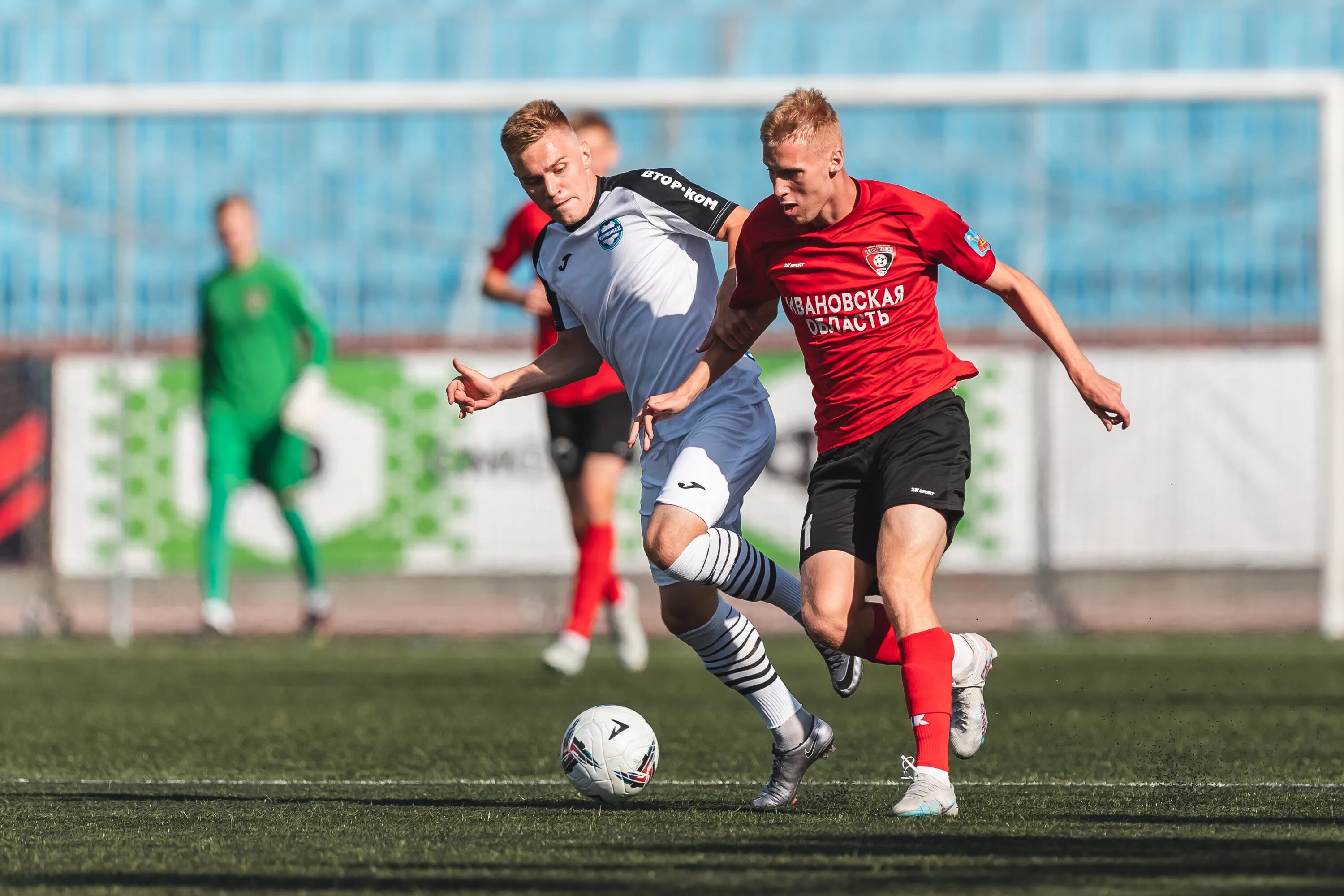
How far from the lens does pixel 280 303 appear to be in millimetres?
10539

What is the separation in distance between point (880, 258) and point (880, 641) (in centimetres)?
88

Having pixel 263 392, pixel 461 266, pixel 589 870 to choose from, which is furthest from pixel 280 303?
pixel 589 870

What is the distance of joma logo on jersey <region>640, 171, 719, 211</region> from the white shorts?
1.74 feet

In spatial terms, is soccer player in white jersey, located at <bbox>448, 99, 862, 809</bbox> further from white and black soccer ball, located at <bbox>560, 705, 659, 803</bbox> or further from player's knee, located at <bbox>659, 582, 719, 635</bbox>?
white and black soccer ball, located at <bbox>560, 705, 659, 803</bbox>

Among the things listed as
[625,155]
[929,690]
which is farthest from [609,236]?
[625,155]

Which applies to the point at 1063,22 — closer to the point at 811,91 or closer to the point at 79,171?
the point at 79,171

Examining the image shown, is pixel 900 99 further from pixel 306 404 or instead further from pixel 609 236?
pixel 609 236

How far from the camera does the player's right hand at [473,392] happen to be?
4707mm

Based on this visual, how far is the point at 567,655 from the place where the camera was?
7.88 m

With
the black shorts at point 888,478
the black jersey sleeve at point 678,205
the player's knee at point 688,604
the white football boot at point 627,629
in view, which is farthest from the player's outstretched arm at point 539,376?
the white football boot at point 627,629

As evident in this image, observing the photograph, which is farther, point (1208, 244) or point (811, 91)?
point (1208, 244)

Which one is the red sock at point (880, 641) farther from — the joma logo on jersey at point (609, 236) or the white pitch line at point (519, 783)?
the joma logo on jersey at point (609, 236)

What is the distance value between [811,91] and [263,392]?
6.66 metres

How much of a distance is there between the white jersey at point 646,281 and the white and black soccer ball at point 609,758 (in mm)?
778
